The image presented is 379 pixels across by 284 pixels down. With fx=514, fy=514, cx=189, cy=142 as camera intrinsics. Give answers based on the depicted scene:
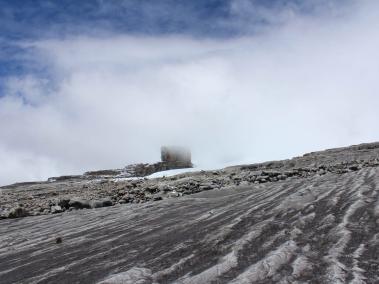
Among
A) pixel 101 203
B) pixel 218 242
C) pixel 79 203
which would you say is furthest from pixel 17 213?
pixel 218 242

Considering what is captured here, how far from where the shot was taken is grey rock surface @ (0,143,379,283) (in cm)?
440

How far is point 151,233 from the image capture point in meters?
7.10

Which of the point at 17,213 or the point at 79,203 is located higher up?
the point at 79,203

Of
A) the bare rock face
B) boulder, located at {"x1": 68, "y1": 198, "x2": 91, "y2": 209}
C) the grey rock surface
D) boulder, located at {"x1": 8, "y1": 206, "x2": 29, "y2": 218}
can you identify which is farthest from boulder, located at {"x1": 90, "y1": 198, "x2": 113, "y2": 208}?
the bare rock face

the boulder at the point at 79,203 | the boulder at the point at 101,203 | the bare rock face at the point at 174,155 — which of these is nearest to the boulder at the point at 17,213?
the boulder at the point at 79,203

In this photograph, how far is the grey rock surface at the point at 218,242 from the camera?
4.40 meters

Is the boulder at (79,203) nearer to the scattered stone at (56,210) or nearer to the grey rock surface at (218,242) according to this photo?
the scattered stone at (56,210)

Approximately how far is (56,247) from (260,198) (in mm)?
4124

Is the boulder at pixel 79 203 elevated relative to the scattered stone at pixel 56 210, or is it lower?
elevated

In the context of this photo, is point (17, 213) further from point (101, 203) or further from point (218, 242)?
point (218, 242)

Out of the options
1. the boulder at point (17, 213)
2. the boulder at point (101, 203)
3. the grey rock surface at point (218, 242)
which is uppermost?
the boulder at point (101, 203)

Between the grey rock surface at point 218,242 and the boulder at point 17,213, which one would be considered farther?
the boulder at point 17,213

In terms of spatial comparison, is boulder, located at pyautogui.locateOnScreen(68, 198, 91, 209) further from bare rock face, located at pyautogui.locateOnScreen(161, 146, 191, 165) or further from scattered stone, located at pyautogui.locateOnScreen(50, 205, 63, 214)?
bare rock face, located at pyautogui.locateOnScreen(161, 146, 191, 165)

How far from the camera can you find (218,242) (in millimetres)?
5668
